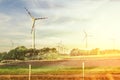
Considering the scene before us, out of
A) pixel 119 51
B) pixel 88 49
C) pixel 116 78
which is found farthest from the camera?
pixel 119 51

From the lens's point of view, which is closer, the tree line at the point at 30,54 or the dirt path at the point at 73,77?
the dirt path at the point at 73,77

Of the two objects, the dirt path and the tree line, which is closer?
the dirt path

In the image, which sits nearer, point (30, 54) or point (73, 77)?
point (73, 77)

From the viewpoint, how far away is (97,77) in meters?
31.1

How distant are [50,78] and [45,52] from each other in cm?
4868

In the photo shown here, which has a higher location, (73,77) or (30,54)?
(30,54)

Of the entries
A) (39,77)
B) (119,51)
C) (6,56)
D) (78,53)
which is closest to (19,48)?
(6,56)

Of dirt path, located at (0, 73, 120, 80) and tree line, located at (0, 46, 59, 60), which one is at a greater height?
tree line, located at (0, 46, 59, 60)

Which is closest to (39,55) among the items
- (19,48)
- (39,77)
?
(19,48)

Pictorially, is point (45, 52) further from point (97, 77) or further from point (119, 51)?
point (97, 77)

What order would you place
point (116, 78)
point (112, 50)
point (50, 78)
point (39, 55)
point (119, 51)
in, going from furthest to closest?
point (112, 50) < point (119, 51) < point (39, 55) < point (50, 78) < point (116, 78)

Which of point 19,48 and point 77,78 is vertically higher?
point 19,48

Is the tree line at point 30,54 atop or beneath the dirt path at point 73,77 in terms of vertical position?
atop

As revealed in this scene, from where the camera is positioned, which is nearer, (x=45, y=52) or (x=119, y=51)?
(x=45, y=52)
